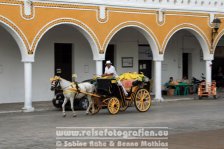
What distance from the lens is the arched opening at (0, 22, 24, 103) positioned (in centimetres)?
2369

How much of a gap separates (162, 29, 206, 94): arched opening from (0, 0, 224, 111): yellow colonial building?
0.06 m

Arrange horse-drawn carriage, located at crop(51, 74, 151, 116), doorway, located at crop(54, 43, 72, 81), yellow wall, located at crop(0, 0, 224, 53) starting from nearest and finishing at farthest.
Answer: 1. horse-drawn carriage, located at crop(51, 74, 151, 116)
2. yellow wall, located at crop(0, 0, 224, 53)
3. doorway, located at crop(54, 43, 72, 81)

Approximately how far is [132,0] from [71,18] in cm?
348

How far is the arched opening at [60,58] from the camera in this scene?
24828mm

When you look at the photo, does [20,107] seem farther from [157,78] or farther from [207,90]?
[207,90]

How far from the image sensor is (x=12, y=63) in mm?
24016

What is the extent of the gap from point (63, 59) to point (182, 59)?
8367mm

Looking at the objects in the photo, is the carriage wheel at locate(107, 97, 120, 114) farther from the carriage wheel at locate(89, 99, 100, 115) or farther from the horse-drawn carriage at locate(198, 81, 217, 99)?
the horse-drawn carriage at locate(198, 81, 217, 99)

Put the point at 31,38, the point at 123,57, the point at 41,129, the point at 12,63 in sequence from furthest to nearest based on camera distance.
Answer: the point at 123,57 < the point at 12,63 < the point at 31,38 < the point at 41,129

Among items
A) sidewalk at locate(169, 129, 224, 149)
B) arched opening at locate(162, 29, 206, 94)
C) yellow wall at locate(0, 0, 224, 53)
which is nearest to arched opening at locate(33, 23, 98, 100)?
yellow wall at locate(0, 0, 224, 53)

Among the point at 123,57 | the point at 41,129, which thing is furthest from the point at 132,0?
the point at 41,129

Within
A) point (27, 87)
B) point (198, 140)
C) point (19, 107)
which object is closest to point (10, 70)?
point (19, 107)

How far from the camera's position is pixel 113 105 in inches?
728

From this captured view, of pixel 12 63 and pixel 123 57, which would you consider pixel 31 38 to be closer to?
pixel 12 63
